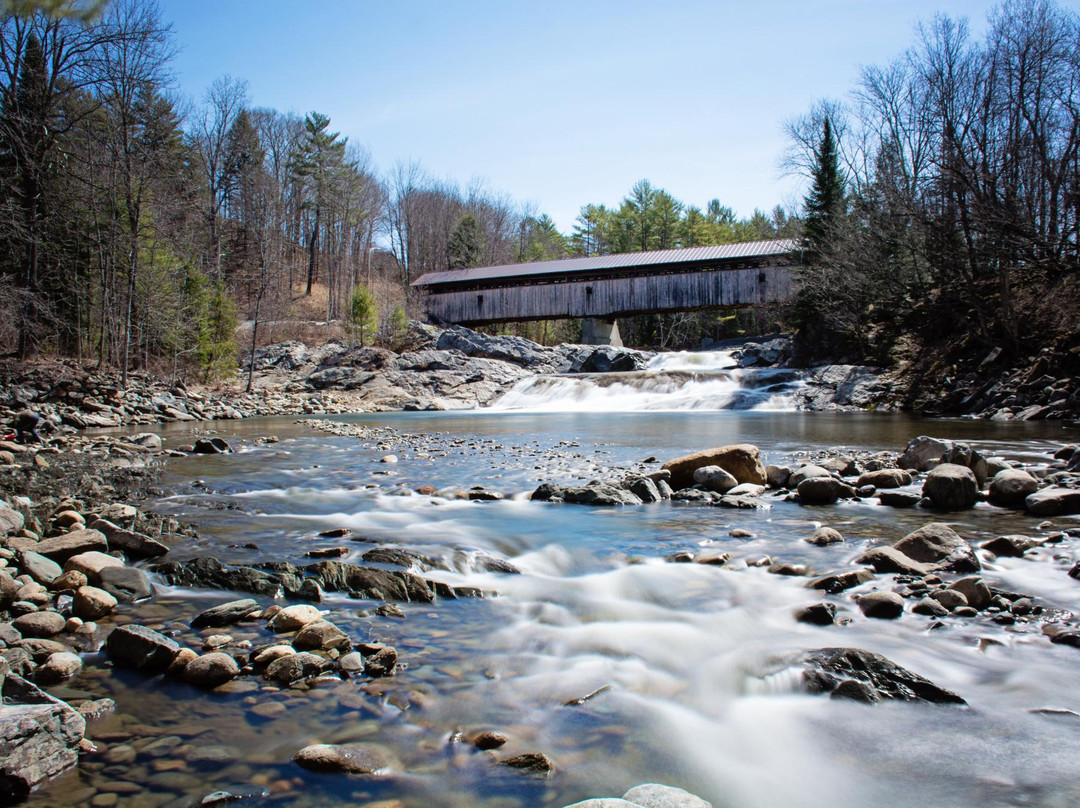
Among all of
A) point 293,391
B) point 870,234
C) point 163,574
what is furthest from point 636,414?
point 163,574

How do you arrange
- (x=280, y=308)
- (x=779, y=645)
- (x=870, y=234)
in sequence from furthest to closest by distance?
(x=280, y=308) < (x=870, y=234) < (x=779, y=645)

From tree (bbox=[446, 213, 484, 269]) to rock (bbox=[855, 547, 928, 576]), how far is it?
4364 centimetres

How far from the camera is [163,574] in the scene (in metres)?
3.92

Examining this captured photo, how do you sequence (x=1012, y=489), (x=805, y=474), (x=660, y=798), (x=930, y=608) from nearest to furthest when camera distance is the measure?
(x=660, y=798) → (x=930, y=608) → (x=1012, y=489) → (x=805, y=474)

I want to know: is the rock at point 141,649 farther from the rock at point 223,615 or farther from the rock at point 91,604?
the rock at point 91,604

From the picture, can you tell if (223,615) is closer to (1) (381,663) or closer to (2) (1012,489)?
(1) (381,663)

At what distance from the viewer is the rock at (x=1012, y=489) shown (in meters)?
5.55

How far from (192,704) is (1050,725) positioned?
311 centimetres

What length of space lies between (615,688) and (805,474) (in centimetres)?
458

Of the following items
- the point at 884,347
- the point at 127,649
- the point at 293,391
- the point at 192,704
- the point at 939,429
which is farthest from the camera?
the point at 293,391

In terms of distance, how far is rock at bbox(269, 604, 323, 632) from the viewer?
3.07 metres

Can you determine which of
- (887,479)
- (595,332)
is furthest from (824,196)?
(887,479)

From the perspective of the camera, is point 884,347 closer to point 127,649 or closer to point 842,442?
point 842,442

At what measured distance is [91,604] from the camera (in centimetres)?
322
